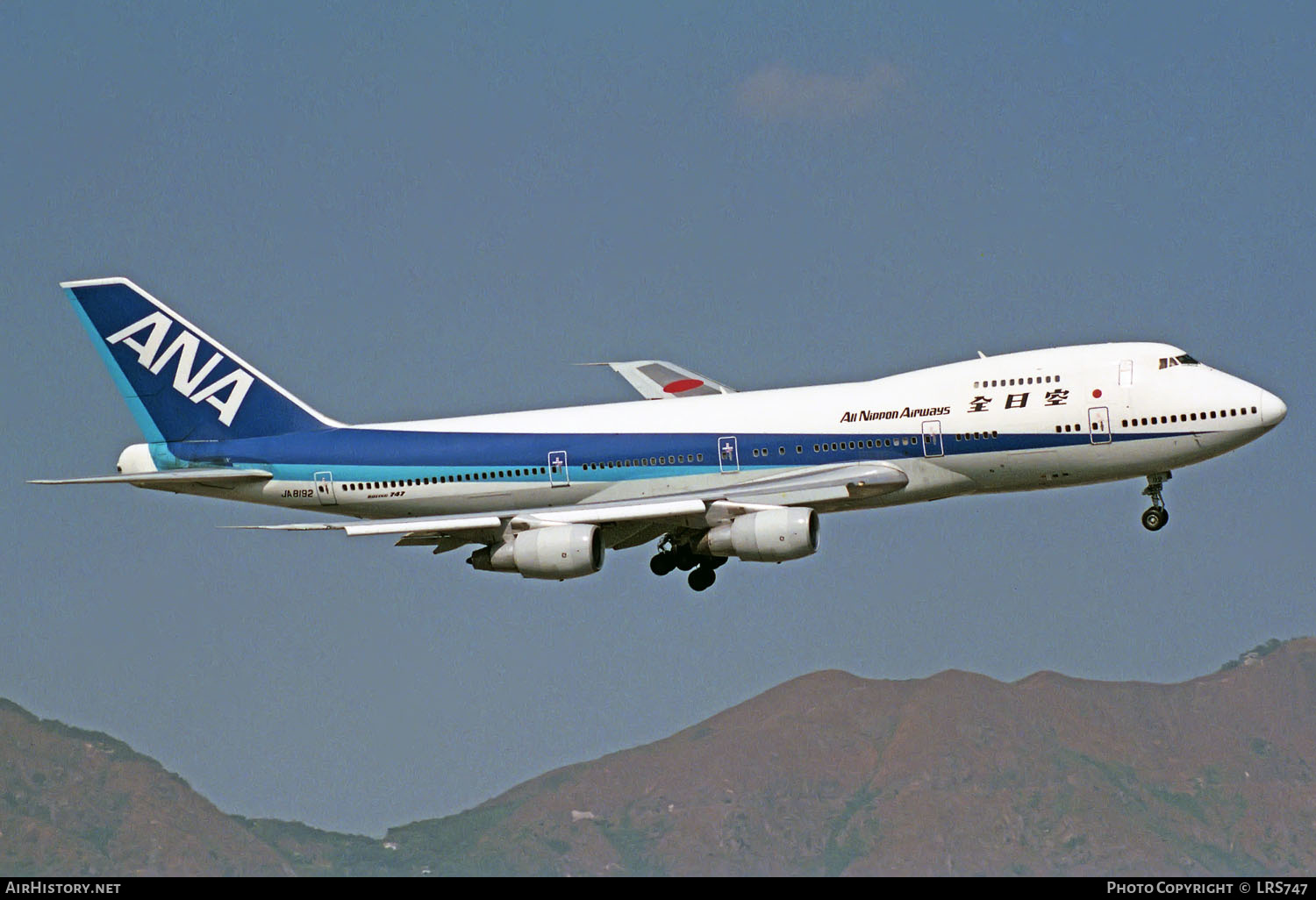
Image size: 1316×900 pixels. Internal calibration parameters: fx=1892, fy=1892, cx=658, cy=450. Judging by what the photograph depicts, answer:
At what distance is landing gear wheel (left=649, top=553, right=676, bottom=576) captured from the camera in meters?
68.8

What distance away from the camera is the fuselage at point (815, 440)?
5969 cm

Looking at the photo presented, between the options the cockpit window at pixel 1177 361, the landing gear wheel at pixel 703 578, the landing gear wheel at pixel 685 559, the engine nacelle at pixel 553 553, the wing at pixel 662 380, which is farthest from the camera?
the wing at pixel 662 380

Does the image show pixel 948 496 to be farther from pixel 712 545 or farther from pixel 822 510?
pixel 712 545

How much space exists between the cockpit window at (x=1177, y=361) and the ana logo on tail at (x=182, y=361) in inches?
1284

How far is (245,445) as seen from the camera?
68.9 metres

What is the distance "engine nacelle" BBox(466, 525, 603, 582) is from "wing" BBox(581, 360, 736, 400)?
1799 centimetres

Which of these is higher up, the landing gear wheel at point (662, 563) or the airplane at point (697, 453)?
the airplane at point (697, 453)

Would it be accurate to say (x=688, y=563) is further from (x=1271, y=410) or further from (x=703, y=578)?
(x=1271, y=410)

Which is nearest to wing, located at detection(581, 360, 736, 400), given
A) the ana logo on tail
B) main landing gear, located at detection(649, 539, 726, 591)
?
main landing gear, located at detection(649, 539, 726, 591)

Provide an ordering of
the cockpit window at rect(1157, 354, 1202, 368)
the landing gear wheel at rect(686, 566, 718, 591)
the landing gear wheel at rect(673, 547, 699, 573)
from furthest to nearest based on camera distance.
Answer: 1. the landing gear wheel at rect(686, 566, 718, 591)
2. the landing gear wheel at rect(673, 547, 699, 573)
3. the cockpit window at rect(1157, 354, 1202, 368)

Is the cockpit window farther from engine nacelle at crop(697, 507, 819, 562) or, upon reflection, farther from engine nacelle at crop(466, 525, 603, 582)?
engine nacelle at crop(466, 525, 603, 582)

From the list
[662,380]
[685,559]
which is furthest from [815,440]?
[662,380]

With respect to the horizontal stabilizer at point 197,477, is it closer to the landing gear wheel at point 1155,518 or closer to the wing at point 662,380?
the wing at point 662,380

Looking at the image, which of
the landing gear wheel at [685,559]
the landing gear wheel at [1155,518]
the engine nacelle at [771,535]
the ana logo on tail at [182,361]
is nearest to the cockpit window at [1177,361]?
the landing gear wheel at [1155,518]
